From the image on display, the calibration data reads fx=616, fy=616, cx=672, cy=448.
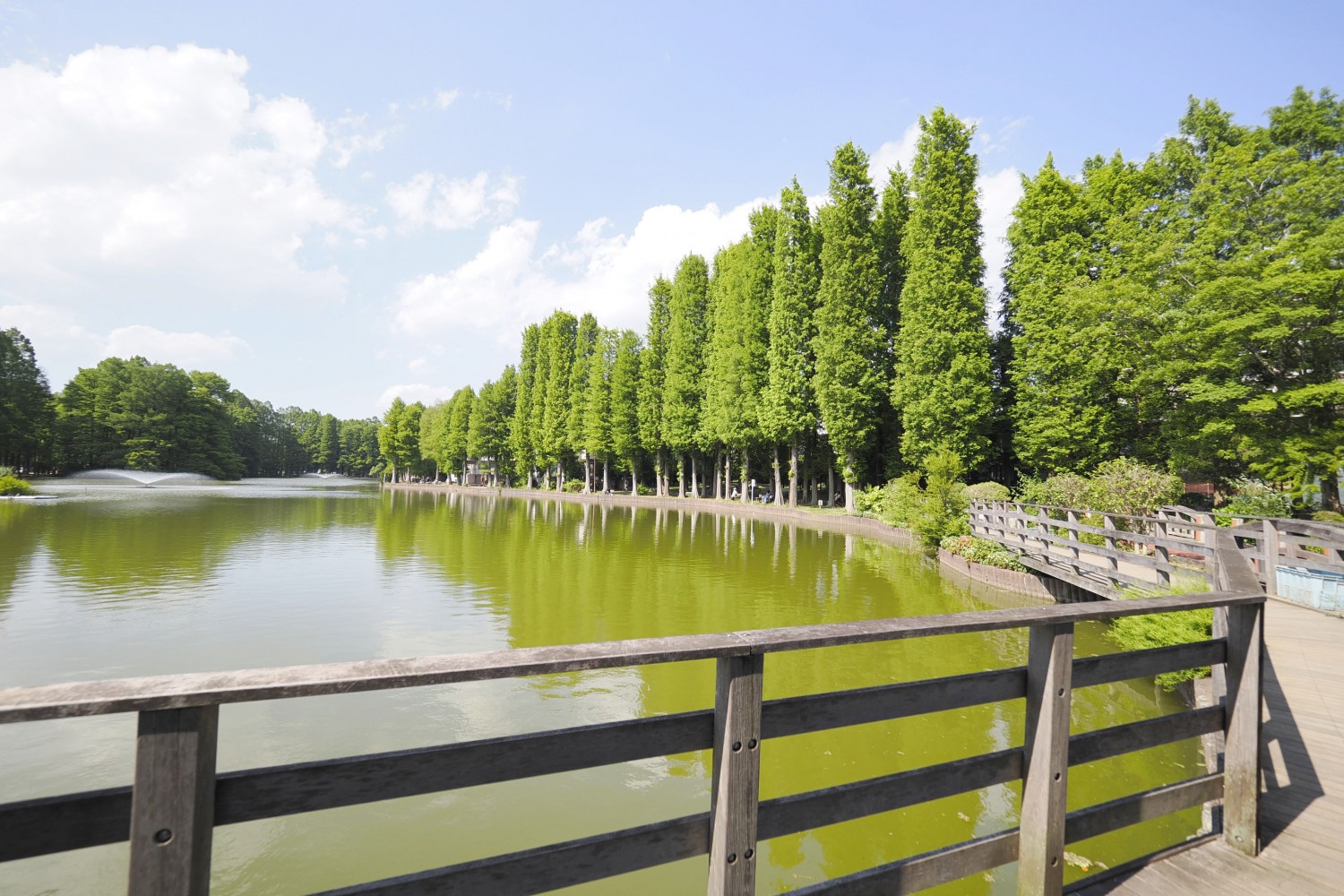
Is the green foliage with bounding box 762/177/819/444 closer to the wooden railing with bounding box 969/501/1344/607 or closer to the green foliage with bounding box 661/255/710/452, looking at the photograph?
the green foliage with bounding box 661/255/710/452

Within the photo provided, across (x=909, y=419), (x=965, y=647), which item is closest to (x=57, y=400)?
(x=909, y=419)

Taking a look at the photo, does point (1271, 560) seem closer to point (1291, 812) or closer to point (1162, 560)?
point (1162, 560)

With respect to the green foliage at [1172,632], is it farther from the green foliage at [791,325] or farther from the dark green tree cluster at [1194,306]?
the green foliage at [791,325]

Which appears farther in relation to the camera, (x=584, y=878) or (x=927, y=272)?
(x=927, y=272)

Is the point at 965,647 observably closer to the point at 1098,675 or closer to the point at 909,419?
the point at 1098,675

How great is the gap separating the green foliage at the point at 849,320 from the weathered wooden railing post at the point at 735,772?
101 ft

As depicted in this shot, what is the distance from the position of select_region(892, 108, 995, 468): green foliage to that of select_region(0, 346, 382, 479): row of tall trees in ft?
244

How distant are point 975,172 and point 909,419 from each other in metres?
12.3

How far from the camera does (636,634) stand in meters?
10.1

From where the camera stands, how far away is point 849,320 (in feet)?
106

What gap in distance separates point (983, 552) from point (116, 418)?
3505 inches

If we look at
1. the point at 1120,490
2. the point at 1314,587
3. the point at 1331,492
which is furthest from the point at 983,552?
the point at 1331,492

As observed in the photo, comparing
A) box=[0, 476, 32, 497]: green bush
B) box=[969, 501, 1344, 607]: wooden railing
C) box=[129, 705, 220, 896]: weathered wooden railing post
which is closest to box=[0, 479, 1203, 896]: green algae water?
box=[969, 501, 1344, 607]: wooden railing

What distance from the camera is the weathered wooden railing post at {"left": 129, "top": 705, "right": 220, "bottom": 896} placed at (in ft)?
4.38
